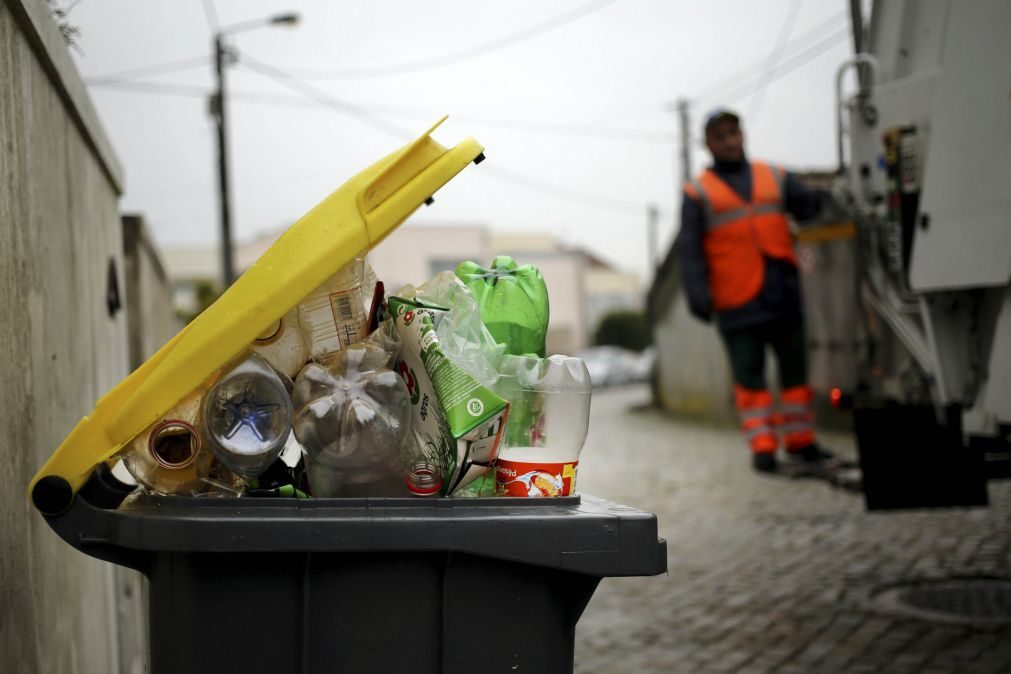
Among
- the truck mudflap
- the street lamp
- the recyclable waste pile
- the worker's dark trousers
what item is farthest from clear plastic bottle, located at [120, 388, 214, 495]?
the street lamp

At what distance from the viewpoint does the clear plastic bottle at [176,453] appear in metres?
2.01

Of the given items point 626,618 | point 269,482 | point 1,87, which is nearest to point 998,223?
point 626,618

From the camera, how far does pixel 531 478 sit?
2053 mm

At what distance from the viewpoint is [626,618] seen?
486 centimetres

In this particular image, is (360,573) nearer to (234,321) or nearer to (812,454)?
(234,321)

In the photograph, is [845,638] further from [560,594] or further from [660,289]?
[660,289]

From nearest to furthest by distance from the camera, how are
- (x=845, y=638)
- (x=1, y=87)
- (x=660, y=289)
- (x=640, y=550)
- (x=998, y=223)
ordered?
(x=640, y=550)
(x=1, y=87)
(x=998, y=223)
(x=845, y=638)
(x=660, y=289)

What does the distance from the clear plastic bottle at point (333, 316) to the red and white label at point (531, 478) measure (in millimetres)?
405

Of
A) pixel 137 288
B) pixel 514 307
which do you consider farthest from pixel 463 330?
pixel 137 288

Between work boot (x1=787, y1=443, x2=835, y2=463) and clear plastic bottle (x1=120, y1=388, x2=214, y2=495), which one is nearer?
clear plastic bottle (x1=120, y1=388, x2=214, y2=495)

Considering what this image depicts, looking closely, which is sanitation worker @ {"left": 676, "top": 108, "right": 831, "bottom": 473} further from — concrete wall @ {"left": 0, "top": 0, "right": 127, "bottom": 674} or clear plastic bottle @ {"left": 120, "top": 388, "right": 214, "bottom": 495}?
clear plastic bottle @ {"left": 120, "top": 388, "right": 214, "bottom": 495}

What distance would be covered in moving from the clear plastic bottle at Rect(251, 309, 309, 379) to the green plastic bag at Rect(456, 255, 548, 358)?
39cm

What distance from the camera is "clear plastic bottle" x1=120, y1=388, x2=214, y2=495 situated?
6.59 ft

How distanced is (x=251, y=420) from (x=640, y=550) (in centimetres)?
76
